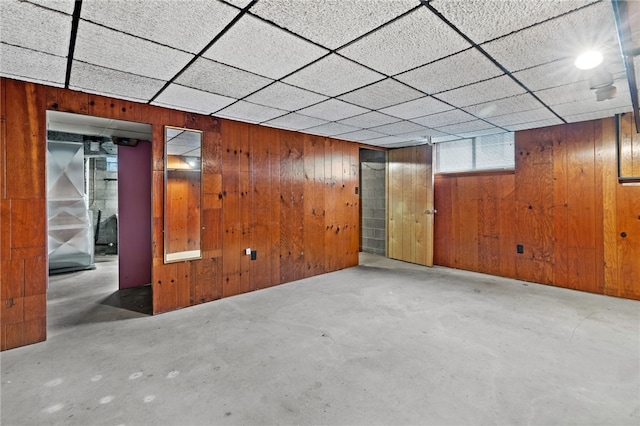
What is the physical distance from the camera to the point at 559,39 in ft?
6.54

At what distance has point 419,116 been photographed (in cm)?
381

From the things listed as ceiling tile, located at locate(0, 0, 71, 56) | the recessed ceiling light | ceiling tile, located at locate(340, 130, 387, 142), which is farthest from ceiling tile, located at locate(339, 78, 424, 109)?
ceiling tile, located at locate(0, 0, 71, 56)

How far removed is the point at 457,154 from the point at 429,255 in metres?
1.86

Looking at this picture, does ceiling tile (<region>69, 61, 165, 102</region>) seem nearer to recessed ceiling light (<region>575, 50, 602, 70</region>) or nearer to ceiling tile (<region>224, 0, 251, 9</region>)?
ceiling tile (<region>224, 0, 251, 9</region>)

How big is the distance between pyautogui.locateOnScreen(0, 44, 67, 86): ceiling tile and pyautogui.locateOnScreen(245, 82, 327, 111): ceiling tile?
1.51 metres

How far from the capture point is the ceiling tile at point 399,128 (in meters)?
4.21

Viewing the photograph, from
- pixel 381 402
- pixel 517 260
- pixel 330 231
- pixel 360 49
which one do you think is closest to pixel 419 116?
pixel 360 49

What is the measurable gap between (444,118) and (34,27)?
3.85 metres

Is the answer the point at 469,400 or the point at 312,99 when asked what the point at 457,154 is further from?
the point at 469,400

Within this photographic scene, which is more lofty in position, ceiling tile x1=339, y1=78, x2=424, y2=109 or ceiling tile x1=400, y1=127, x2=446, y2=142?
ceiling tile x1=400, y1=127, x2=446, y2=142

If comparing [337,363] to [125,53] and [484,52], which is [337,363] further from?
[125,53]

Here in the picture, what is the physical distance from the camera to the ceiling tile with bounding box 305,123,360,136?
4.30m

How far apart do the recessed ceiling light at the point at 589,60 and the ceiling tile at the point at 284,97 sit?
204cm

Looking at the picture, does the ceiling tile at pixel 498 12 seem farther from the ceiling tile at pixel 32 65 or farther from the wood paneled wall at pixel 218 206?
the wood paneled wall at pixel 218 206
